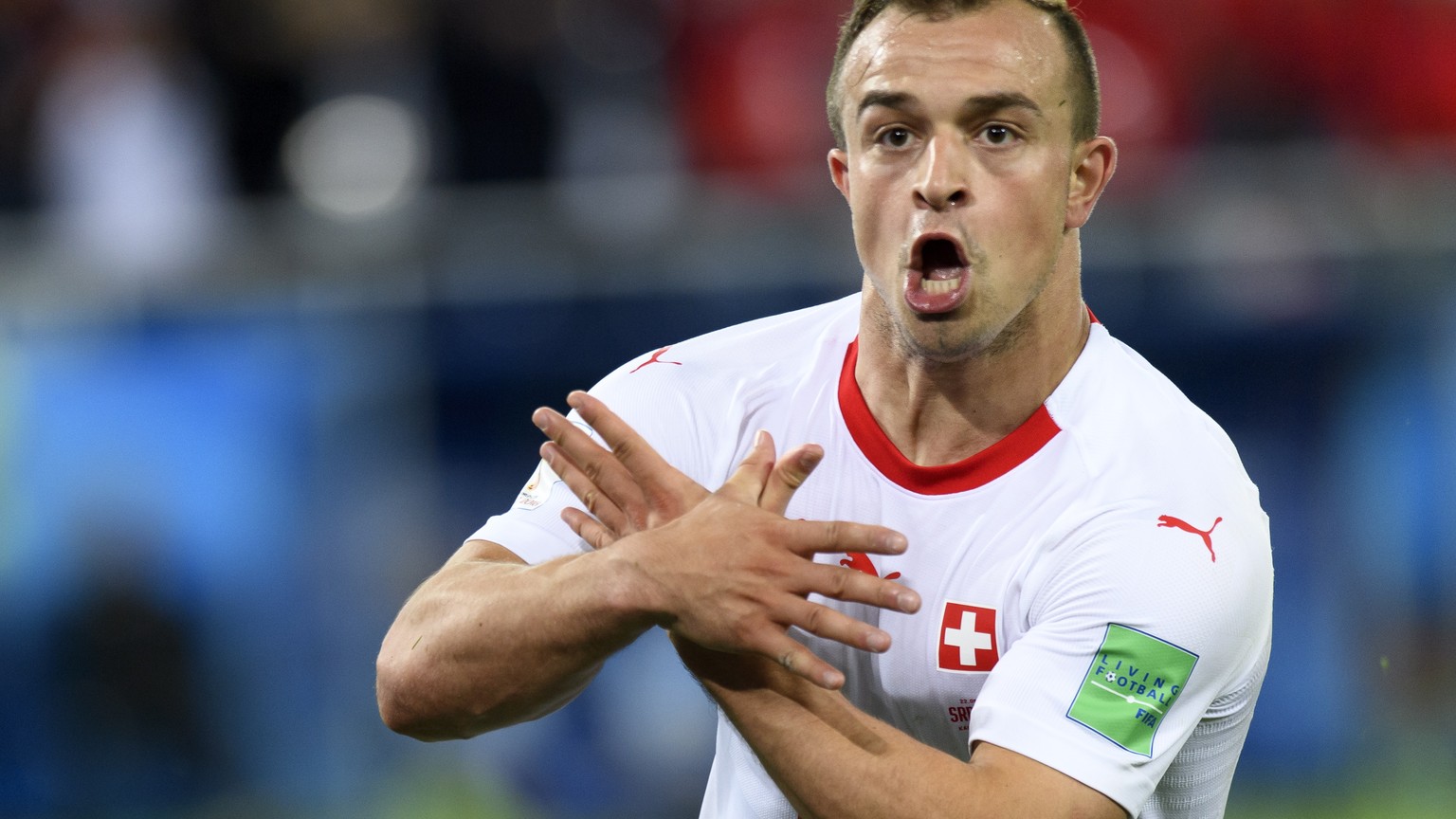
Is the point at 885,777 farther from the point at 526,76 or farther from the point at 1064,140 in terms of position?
the point at 526,76

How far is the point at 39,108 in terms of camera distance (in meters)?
8.53

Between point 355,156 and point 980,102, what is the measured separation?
554 centimetres

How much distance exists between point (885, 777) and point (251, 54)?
664 centimetres

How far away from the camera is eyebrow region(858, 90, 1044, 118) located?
3.36 meters

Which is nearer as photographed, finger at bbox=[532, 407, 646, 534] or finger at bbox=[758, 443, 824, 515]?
finger at bbox=[758, 443, 824, 515]

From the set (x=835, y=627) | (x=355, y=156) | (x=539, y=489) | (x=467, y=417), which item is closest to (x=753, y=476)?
(x=835, y=627)

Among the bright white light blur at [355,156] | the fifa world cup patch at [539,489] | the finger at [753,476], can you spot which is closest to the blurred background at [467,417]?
the bright white light blur at [355,156]

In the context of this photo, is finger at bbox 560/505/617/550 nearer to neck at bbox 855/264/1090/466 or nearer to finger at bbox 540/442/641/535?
finger at bbox 540/442/641/535

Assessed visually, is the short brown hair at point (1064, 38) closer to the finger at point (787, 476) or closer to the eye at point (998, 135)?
the eye at point (998, 135)

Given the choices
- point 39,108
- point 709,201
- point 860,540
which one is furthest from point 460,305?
point 860,540

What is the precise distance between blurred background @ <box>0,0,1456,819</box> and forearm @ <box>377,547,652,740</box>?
4204 mm

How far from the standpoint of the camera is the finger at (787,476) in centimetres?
306

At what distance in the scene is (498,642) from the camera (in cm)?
320

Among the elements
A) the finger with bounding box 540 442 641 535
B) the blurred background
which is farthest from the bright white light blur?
the finger with bounding box 540 442 641 535
